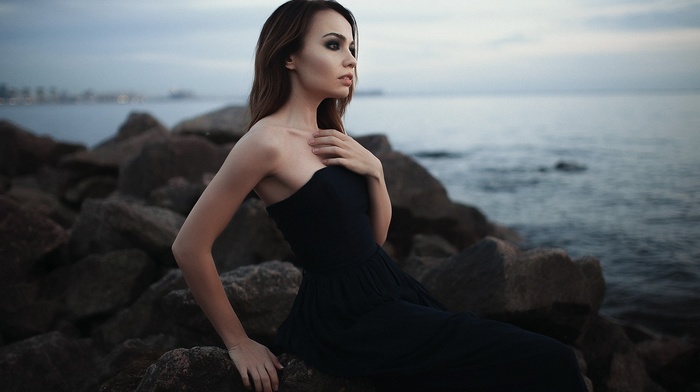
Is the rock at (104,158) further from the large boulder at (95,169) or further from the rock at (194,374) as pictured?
the rock at (194,374)

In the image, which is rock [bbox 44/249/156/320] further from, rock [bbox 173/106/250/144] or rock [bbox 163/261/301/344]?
rock [bbox 173/106/250/144]

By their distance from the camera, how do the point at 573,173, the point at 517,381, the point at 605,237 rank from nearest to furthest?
1. the point at 517,381
2. the point at 605,237
3. the point at 573,173

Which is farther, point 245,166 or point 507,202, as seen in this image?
point 507,202

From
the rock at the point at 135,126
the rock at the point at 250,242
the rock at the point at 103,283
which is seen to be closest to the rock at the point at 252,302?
the rock at the point at 103,283

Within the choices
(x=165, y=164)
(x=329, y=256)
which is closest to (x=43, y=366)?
(x=329, y=256)

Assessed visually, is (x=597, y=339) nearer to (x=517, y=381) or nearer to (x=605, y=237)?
(x=517, y=381)

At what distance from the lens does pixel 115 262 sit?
5754mm

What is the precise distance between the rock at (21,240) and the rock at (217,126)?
7045mm

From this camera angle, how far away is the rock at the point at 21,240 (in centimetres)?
564

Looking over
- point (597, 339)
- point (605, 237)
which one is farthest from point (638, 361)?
point (605, 237)

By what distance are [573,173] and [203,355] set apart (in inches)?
870

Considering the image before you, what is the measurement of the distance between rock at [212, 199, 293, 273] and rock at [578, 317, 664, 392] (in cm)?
281

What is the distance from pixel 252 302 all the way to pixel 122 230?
265cm

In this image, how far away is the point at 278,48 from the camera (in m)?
2.75
